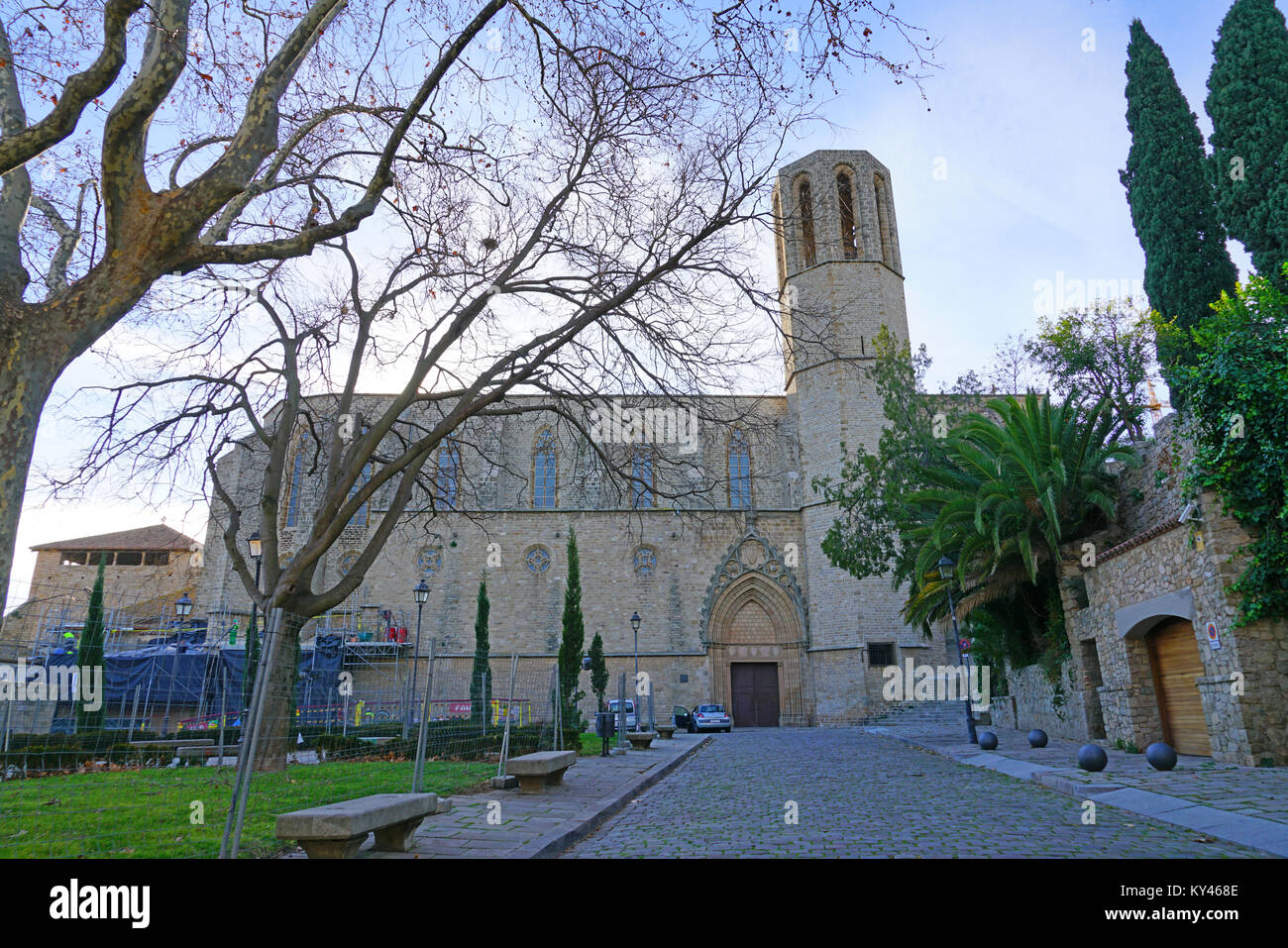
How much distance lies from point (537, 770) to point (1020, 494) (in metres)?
10.3

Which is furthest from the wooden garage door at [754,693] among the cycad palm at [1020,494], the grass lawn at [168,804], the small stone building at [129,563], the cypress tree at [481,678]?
the small stone building at [129,563]

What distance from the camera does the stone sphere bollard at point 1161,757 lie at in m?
9.29

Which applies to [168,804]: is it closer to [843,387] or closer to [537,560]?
[537,560]

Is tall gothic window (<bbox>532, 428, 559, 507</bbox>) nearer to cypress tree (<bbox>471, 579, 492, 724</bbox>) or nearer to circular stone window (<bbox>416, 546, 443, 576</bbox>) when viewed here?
circular stone window (<bbox>416, 546, 443, 576</bbox>)

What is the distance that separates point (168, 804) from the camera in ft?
25.2

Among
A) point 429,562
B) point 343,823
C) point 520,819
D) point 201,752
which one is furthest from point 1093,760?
point 429,562

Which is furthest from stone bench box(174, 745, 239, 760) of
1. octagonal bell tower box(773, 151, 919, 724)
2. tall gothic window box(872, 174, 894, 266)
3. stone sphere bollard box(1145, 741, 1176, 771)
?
tall gothic window box(872, 174, 894, 266)

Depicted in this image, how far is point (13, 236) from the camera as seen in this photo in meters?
5.66

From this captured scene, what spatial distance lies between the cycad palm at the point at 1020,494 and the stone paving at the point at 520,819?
7513 millimetres

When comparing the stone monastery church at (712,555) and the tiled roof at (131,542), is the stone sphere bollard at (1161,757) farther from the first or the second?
the tiled roof at (131,542)

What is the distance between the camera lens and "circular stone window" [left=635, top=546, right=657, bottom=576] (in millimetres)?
31766

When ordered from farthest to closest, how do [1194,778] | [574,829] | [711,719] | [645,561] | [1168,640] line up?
[645,561] < [711,719] < [1168,640] < [1194,778] < [574,829]

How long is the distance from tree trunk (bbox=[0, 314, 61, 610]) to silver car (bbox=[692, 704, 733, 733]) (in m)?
25.0

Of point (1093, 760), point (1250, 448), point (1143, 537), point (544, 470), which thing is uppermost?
point (544, 470)
